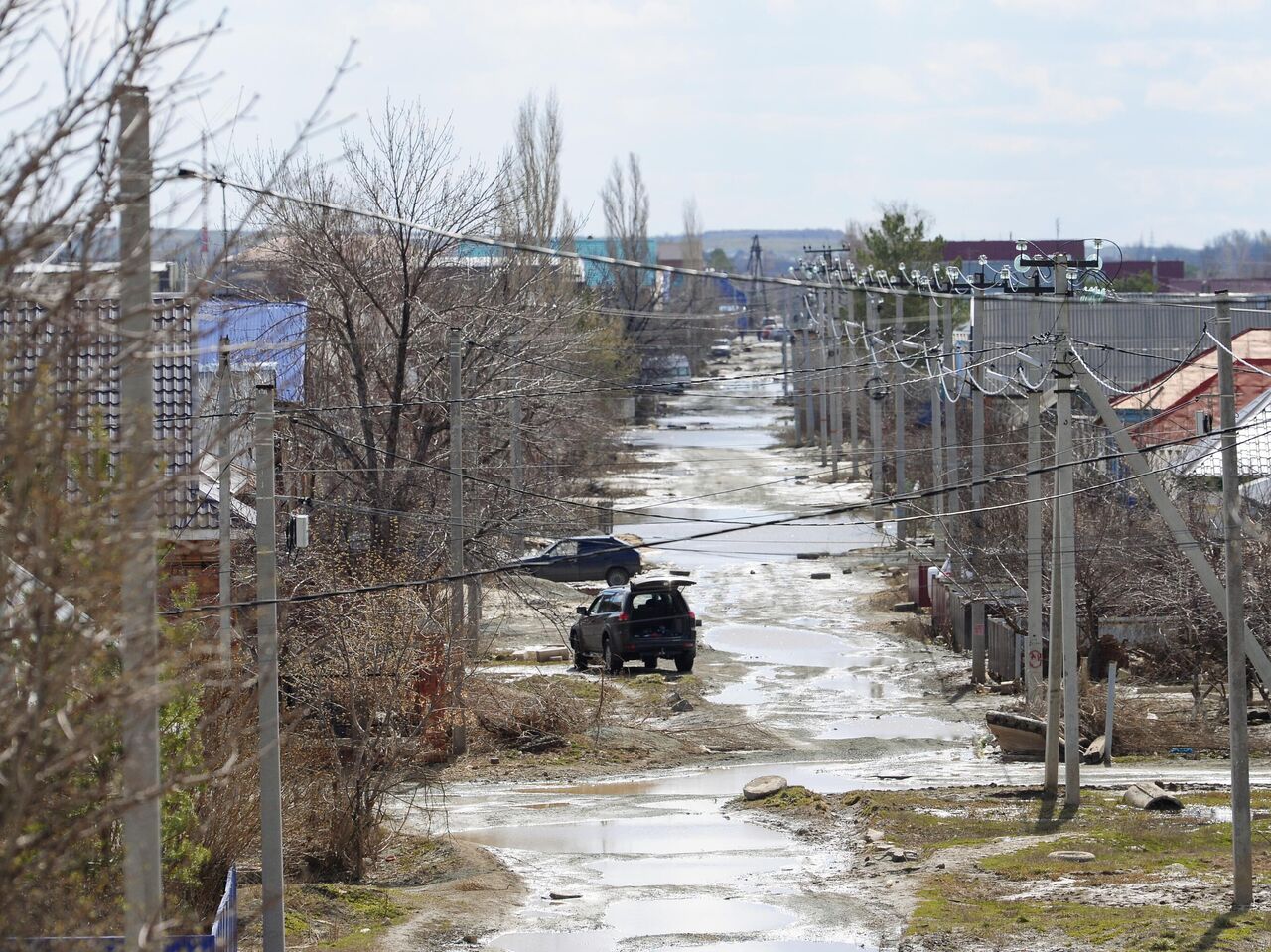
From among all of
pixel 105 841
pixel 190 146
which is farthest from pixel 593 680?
pixel 190 146

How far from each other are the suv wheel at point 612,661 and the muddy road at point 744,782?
417mm

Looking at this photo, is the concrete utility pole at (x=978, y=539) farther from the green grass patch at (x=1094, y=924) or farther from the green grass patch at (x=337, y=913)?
the green grass patch at (x=337, y=913)

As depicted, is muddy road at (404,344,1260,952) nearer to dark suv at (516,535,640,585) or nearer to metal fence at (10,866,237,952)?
dark suv at (516,535,640,585)

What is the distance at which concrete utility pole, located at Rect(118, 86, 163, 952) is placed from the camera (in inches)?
186

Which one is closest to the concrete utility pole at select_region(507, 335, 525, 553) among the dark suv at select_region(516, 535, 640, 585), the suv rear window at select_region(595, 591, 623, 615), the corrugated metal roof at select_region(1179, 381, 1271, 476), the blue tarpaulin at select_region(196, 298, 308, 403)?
the suv rear window at select_region(595, 591, 623, 615)

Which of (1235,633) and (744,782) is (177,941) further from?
(744,782)

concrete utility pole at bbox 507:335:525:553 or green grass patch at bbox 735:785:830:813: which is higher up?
concrete utility pole at bbox 507:335:525:553

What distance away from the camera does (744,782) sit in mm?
21484

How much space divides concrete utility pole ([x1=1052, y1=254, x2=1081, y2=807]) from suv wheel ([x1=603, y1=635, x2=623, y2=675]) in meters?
10.5

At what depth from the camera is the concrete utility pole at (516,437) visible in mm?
29000

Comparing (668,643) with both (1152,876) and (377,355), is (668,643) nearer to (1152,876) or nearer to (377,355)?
(377,355)

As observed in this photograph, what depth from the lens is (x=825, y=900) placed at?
15.1 meters

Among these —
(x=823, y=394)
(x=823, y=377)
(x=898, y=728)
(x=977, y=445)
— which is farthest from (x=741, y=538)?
(x=898, y=728)

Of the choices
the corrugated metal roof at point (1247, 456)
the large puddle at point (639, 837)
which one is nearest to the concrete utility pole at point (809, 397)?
the corrugated metal roof at point (1247, 456)
